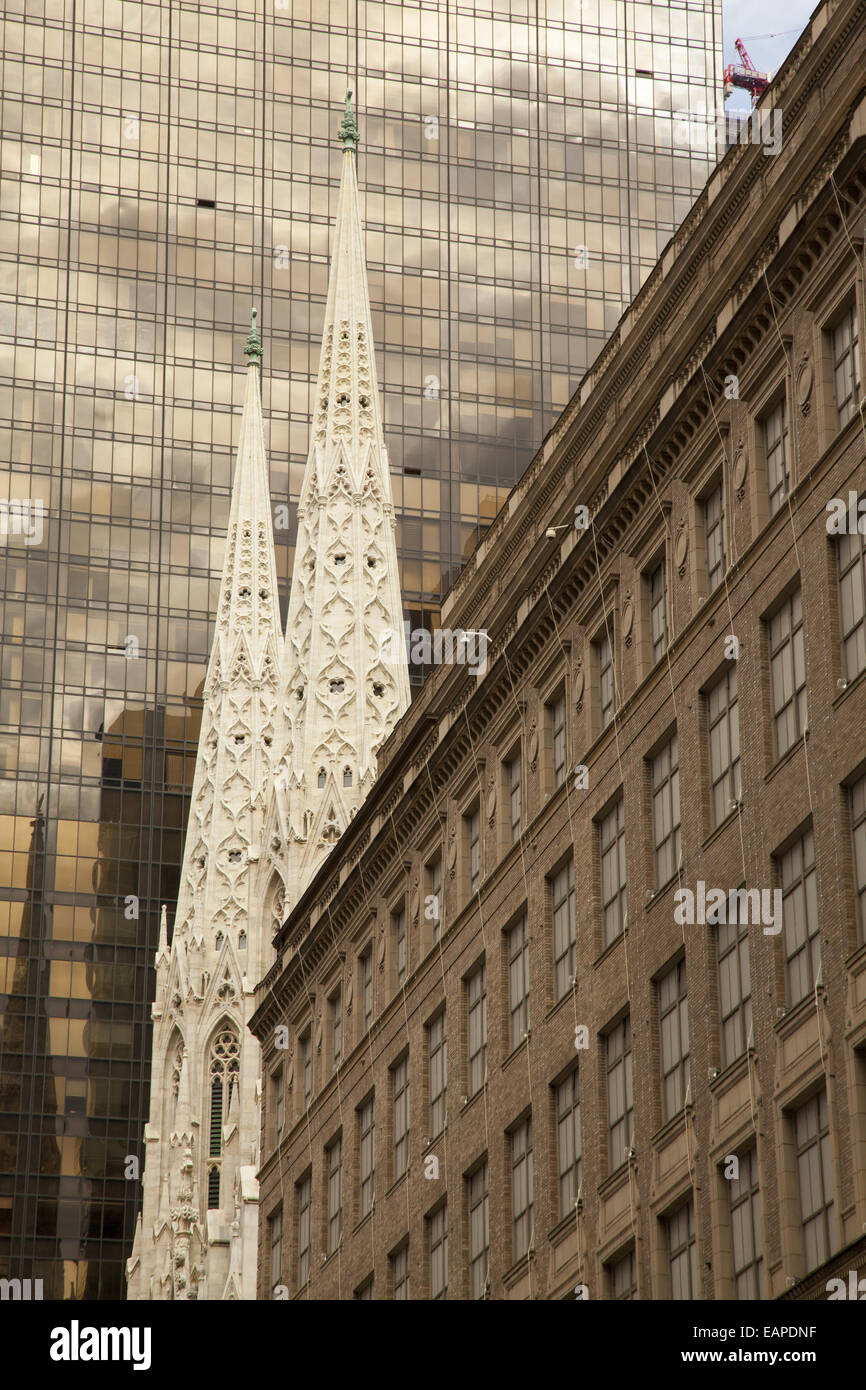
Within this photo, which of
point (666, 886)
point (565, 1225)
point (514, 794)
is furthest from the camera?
point (514, 794)

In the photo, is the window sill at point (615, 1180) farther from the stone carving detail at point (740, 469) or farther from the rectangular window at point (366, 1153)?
the rectangular window at point (366, 1153)

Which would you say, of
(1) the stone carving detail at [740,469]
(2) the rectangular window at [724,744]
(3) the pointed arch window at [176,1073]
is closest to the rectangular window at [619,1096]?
(2) the rectangular window at [724,744]

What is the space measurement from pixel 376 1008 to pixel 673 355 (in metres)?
21.8

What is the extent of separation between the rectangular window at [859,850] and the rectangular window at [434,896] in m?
21.4

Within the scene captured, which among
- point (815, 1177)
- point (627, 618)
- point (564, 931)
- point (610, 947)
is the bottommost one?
point (815, 1177)

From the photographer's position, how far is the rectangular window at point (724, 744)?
43219mm

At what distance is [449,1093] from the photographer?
184 feet

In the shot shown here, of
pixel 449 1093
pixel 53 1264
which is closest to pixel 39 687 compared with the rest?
pixel 53 1264

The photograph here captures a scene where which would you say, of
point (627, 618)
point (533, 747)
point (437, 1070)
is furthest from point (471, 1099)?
point (627, 618)

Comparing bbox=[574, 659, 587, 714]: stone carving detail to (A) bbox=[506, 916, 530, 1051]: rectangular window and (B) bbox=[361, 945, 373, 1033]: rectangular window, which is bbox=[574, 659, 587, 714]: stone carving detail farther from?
(B) bbox=[361, 945, 373, 1033]: rectangular window

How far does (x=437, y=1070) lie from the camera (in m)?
57.9

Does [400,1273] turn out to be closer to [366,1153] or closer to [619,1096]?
[366,1153]

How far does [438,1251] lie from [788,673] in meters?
19.9
